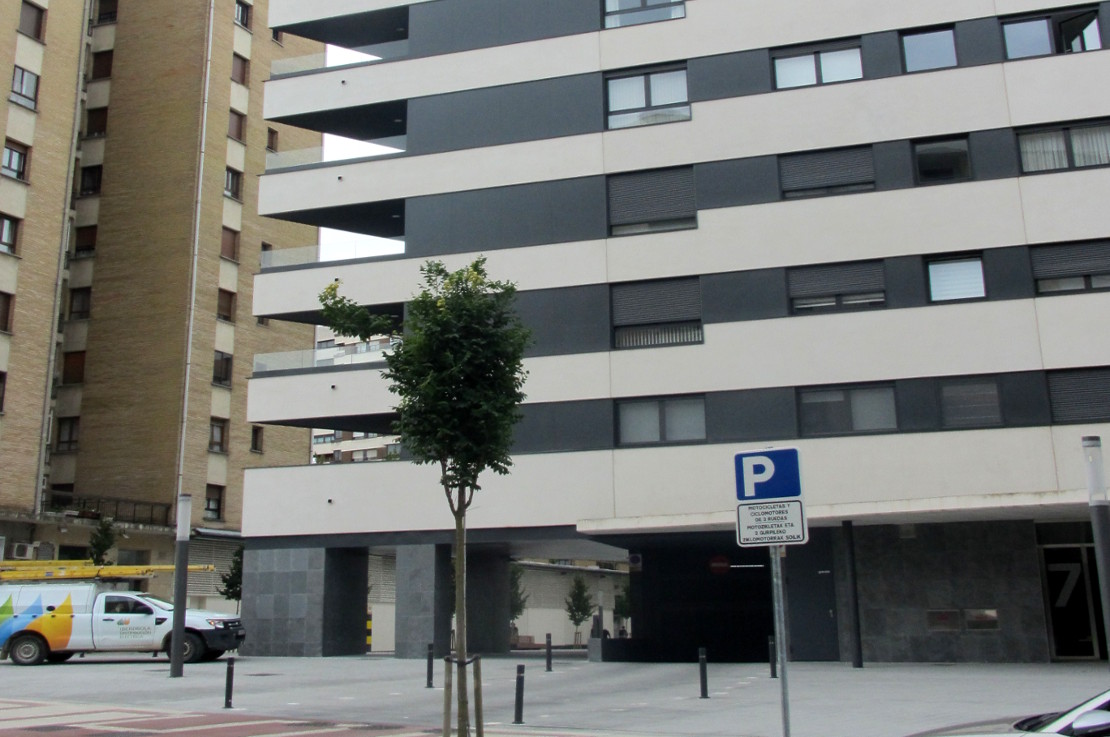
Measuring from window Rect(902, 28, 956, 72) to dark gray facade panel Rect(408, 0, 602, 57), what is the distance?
322 inches

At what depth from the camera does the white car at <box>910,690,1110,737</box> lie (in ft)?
20.6

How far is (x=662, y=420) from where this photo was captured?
27516 millimetres

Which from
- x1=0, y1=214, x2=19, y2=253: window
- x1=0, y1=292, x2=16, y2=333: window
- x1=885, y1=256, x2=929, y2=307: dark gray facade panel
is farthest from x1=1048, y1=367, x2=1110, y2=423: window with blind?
x1=0, y1=214, x2=19, y2=253: window

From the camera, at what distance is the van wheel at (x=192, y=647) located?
85.8ft

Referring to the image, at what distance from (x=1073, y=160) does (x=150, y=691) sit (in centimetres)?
2273

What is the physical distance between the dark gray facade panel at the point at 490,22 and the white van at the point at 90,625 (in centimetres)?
1672

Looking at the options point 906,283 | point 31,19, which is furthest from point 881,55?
point 31,19

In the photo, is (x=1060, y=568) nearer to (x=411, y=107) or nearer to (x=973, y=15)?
(x=973, y=15)

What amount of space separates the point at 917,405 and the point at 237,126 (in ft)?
119

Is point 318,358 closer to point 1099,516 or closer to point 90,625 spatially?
point 90,625

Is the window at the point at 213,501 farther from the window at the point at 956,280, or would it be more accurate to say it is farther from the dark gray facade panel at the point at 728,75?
the window at the point at 956,280

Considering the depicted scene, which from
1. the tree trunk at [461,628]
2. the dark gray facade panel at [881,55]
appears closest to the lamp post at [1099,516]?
the tree trunk at [461,628]

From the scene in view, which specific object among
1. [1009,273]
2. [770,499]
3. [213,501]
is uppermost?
[1009,273]

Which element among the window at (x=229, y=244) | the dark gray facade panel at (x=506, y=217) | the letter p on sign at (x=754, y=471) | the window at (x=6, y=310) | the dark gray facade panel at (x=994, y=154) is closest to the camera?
the letter p on sign at (x=754, y=471)
